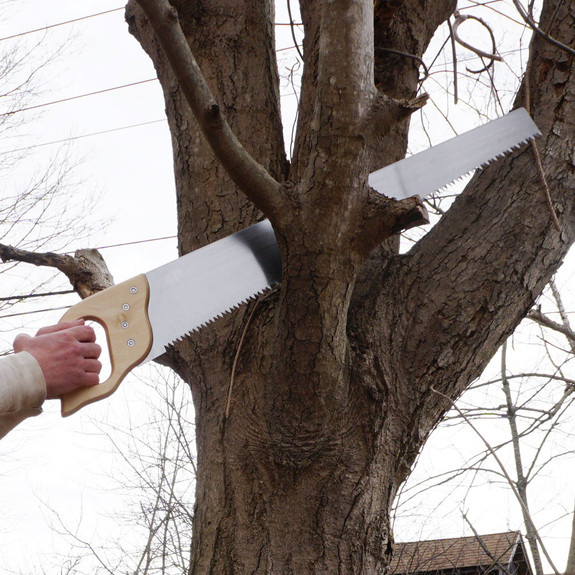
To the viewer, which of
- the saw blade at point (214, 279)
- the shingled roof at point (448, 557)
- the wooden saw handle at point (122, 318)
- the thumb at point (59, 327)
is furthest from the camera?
the shingled roof at point (448, 557)

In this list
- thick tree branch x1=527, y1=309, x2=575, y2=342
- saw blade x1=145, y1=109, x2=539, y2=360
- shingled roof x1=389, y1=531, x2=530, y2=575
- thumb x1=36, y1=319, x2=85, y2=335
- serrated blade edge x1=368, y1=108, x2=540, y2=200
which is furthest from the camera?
shingled roof x1=389, y1=531, x2=530, y2=575

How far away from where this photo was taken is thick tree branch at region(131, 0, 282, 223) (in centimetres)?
170

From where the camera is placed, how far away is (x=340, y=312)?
184 cm

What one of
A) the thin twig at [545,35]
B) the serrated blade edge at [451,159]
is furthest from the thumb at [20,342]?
the thin twig at [545,35]

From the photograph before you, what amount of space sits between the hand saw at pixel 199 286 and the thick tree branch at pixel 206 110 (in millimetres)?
375

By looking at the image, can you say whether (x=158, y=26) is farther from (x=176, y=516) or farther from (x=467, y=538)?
(x=176, y=516)

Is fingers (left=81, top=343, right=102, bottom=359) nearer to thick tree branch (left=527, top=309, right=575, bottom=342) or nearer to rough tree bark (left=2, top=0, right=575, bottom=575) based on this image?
rough tree bark (left=2, top=0, right=575, bottom=575)

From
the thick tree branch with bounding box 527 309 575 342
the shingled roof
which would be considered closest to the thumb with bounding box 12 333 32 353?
the thick tree branch with bounding box 527 309 575 342

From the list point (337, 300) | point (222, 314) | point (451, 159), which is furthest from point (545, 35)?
point (222, 314)

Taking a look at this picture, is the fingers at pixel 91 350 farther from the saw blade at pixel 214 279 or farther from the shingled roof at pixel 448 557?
the shingled roof at pixel 448 557

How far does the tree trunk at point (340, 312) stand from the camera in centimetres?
180

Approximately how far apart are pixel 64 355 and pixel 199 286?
61 cm

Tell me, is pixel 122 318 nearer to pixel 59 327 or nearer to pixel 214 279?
pixel 59 327

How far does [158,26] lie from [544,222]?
123cm
